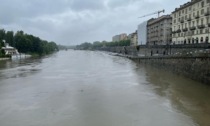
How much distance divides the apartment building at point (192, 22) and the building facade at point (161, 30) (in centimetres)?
1576

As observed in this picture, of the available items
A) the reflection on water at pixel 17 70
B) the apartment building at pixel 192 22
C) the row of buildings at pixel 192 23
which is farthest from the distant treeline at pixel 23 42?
the apartment building at pixel 192 22

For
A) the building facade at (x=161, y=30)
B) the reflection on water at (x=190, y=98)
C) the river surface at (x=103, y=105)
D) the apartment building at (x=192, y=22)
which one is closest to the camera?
the river surface at (x=103, y=105)

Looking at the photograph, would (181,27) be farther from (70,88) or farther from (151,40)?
(70,88)

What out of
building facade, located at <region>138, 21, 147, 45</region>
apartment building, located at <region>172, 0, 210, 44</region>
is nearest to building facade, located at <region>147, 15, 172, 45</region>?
building facade, located at <region>138, 21, 147, 45</region>

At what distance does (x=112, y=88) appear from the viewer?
28.3 metres

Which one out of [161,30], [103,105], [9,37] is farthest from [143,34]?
[103,105]

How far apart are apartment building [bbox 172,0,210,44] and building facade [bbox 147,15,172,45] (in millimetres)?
15756

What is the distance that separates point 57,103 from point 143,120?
24.1 ft

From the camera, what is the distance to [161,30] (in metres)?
103

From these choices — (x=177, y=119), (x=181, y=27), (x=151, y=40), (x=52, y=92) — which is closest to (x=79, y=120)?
(x=177, y=119)

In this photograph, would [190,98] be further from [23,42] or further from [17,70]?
[23,42]

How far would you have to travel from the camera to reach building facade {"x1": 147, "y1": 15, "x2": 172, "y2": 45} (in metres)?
99.7

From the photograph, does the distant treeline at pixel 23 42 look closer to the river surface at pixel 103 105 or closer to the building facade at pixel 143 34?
the building facade at pixel 143 34

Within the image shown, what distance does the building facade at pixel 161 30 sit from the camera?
327ft
